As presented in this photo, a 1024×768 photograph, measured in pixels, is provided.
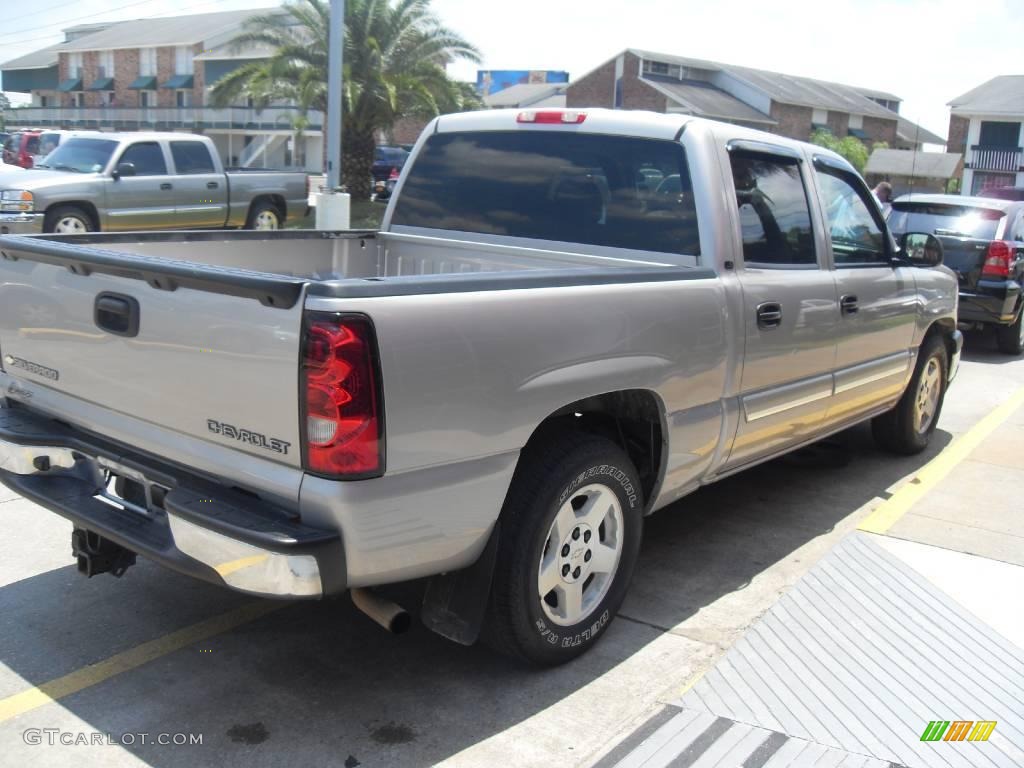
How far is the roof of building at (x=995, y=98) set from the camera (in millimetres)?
52031

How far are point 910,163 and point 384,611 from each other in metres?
47.4

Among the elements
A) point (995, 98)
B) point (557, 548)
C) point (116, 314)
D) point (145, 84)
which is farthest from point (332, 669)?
point (145, 84)

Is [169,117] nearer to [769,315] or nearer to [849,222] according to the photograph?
[849,222]

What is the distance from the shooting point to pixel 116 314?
3350mm

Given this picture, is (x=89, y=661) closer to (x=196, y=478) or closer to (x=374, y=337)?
(x=196, y=478)

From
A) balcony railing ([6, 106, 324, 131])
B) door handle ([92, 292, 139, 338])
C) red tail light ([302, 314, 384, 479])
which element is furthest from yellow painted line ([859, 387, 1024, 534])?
balcony railing ([6, 106, 324, 131])

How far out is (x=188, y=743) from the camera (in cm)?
323

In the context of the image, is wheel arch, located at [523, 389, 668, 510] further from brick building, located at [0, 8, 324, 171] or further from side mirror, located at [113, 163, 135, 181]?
brick building, located at [0, 8, 324, 171]

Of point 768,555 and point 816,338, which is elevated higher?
point 816,338

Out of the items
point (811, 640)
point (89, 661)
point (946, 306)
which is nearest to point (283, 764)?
point (89, 661)

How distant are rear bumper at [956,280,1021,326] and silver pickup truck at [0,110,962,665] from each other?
235 inches

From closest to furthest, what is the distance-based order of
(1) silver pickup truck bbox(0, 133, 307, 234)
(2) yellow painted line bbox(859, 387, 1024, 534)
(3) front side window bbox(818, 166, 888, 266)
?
(3) front side window bbox(818, 166, 888, 266) → (2) yellow painted line bbox(859, 387, 1024, 534) → (1) silver pickup truck bbox(0, 133, 307, 234)

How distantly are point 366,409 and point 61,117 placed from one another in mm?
69587

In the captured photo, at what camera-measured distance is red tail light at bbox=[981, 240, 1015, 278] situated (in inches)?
421
